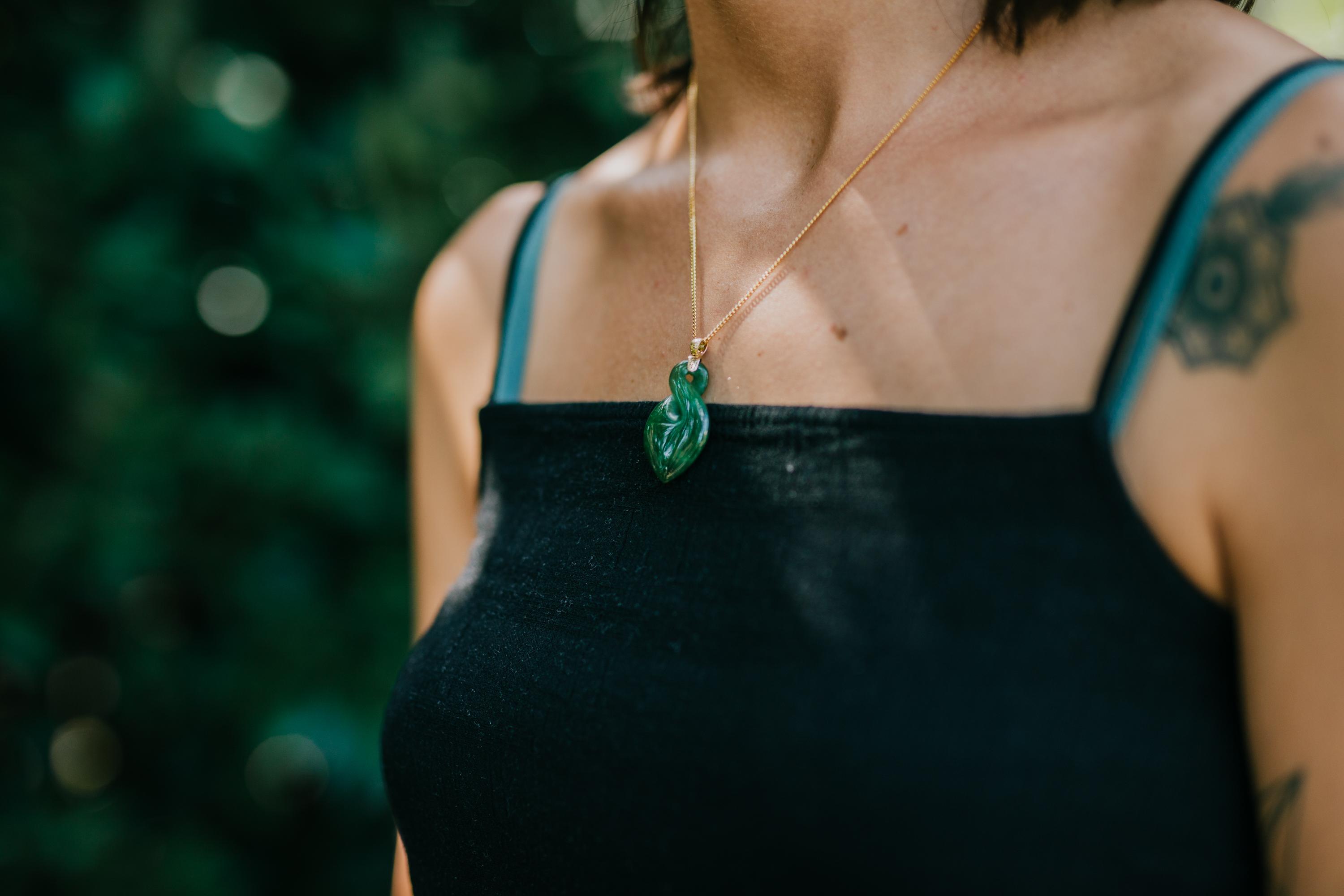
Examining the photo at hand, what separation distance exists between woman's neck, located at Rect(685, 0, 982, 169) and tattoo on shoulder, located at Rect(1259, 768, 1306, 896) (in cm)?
62

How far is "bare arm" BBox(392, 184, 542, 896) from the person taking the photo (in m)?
1.24

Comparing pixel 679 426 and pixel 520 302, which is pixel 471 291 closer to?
pixel 520 302

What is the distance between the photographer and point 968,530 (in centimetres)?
69

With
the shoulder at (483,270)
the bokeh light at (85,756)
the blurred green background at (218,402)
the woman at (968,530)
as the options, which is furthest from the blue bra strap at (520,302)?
the bokeh light at (85,756)

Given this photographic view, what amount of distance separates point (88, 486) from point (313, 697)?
0.52m

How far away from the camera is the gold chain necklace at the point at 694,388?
0.84 metres

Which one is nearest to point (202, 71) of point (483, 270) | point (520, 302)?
point (483, 270)

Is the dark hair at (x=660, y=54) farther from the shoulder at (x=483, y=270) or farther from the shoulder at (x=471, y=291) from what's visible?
the shoulder at (x=471, y=291)

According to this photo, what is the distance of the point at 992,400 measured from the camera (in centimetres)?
73

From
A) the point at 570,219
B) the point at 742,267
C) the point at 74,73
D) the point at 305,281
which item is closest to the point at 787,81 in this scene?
the point at 742,267

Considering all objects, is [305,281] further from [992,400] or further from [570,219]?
[992,400]

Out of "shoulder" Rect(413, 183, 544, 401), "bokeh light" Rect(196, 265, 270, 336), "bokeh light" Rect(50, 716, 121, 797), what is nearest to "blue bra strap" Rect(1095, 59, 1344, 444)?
"shoulder" Rect(413, 183, 544, 401)

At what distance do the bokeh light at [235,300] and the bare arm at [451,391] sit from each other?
584mm

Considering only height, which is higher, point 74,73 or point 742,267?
point 74,73
